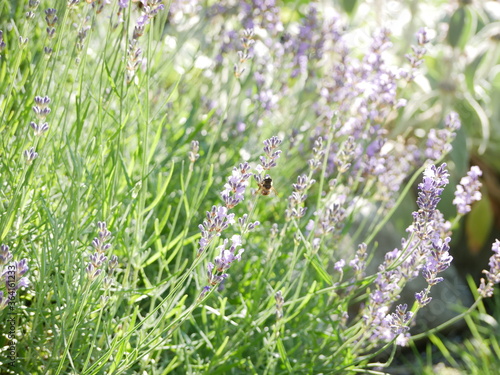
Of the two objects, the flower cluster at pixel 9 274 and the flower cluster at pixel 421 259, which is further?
the flower cluster at pixel 421 259

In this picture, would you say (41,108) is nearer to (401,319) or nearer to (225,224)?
(225,224)

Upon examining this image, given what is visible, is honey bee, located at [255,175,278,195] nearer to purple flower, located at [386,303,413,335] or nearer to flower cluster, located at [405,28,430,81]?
purple flower, located at [386,303,413,335]

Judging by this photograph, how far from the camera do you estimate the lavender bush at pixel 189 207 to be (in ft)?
4.10

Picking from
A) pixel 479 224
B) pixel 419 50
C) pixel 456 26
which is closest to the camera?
pixel 419 50

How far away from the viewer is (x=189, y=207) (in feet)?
6.32

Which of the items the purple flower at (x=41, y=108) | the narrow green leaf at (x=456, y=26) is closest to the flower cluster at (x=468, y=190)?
the purple flower at (x=41, y=108)

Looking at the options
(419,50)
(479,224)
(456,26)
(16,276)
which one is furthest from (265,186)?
(479,224)

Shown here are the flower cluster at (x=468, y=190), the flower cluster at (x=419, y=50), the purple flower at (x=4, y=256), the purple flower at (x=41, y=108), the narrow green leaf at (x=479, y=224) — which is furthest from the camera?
the narrow green leaf at (x=479, y=224)

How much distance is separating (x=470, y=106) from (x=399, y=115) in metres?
0.37

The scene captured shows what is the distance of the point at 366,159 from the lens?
6.32ft

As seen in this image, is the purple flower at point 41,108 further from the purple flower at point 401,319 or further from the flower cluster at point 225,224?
the purple flower at point 401,319

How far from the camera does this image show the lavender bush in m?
1.25

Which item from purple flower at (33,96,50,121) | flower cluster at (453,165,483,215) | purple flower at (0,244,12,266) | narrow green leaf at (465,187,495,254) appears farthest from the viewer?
narrow green leaf at (465,187,495,254)

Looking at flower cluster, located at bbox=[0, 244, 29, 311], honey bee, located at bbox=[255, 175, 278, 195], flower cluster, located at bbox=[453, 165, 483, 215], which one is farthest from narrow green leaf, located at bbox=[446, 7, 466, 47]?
flower cluster, located at bbox=[0, 244, 29, 311]
